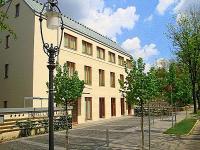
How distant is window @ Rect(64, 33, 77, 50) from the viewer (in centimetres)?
3388

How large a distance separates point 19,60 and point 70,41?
21.5 feet

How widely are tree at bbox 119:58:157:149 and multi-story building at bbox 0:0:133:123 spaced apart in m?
13.4

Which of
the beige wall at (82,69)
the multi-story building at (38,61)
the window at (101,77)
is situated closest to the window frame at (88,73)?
the multi-story building at (38,61)

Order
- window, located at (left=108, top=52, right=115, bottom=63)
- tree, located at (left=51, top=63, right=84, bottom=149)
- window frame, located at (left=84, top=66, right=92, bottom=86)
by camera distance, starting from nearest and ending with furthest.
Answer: tree, located at (left=51, top=63, right=84, bottom=149) → window frame, located at (left=84, top=66, right=92, bottom=86) → window, located at (left=108, top=52, right=115, bottom=63)

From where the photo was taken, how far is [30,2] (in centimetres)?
3120

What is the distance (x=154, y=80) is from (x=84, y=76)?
71.5 ft

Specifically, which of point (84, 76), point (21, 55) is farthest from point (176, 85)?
point (21, 55)

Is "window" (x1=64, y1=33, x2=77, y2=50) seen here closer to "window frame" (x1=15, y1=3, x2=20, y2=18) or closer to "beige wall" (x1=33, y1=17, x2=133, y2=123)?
"beige wall" (x1=33, y1=17, x2=133, y2=123)

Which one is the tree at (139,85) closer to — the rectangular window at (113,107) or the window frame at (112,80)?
the window frame at (112,80)

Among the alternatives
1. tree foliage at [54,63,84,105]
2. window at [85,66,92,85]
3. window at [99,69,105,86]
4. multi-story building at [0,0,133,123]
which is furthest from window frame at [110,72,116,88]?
tree foliage at [54,63,84,105]

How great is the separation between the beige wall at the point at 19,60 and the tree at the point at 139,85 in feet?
45.7

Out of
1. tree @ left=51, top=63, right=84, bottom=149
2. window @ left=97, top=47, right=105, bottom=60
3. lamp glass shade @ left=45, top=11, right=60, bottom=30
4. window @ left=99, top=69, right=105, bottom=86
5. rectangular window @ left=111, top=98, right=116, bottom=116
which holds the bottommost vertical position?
rectangular window @ left=111, top=98, right=116, bottom=116

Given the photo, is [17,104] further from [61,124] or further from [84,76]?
[84,76]

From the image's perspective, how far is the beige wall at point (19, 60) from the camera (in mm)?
29044
